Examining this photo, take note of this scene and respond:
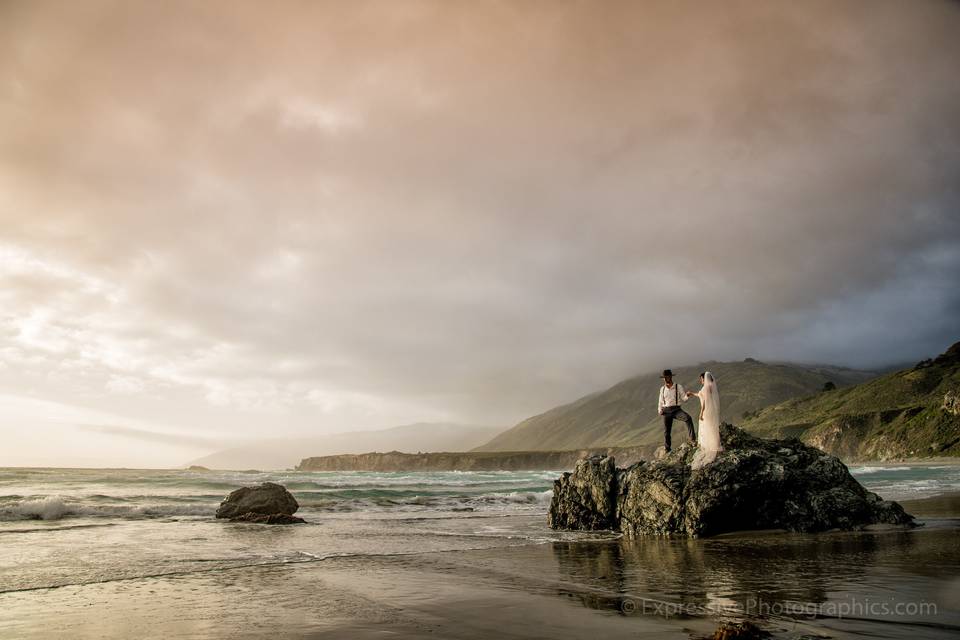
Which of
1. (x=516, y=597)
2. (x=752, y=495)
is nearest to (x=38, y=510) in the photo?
(x=516, y=597)

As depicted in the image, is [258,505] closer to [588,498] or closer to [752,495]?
[588,498]

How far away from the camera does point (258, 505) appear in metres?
20.8

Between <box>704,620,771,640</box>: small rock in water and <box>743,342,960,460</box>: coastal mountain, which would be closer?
<box>704,620,771,640</box>: small rock in water

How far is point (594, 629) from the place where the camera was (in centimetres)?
527

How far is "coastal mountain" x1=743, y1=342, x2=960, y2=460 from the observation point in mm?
88500

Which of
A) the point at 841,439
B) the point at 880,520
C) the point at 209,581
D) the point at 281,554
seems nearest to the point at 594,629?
the point at 209,581

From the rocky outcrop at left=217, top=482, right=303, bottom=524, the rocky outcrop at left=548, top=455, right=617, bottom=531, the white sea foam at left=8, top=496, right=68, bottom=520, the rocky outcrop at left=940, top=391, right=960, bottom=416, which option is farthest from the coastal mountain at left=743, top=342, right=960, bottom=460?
the white sea foam at left=8, top=496, right=68, bottom=520

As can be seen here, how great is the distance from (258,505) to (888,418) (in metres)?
121

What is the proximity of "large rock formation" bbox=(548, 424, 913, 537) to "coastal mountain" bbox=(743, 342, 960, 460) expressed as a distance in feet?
285

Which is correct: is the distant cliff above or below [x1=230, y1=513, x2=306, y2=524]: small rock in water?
below

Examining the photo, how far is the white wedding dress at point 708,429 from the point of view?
Result: 14203 mm

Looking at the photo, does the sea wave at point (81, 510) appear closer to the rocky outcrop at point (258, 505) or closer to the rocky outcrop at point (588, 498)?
the rocky outcrop at point (258, 505)

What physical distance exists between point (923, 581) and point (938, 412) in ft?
362

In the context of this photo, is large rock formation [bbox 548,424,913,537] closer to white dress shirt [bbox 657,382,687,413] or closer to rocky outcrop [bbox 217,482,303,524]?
white dress shirt [bbox 657,382,687,413]
